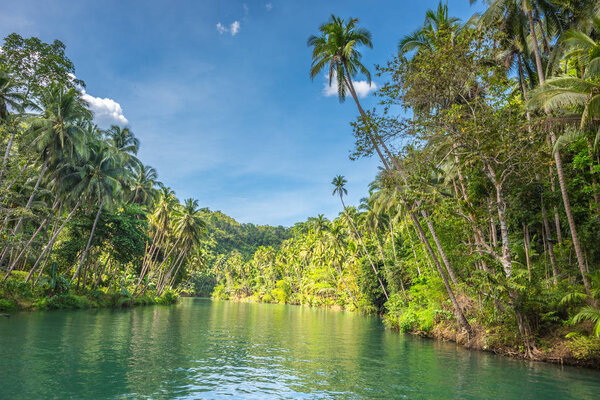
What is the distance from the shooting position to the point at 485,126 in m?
14.3

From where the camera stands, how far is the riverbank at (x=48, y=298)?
2408 centimetres

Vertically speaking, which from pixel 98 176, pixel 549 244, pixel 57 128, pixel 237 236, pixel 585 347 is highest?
pixel 237 236

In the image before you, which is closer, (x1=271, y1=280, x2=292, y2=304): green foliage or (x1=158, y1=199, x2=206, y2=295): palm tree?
(x1=158, y1=199, x2=206, y2=295): palm tree

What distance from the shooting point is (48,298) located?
1057 inches

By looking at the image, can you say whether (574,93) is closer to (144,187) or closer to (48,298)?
(48,298)

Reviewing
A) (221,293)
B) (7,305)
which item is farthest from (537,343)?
(221,293)

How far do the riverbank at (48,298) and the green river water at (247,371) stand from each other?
9.31m

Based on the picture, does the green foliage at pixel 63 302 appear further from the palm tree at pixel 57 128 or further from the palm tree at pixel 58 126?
the palm tree at pixel 58 126

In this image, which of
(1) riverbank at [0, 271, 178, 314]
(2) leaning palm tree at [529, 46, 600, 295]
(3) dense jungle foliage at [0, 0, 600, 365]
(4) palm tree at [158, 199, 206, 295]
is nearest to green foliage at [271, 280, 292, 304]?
(4) palm tree at [158, 199, 206, 295]

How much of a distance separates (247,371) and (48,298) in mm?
24054

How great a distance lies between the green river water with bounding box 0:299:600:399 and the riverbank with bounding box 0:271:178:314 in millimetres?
9312

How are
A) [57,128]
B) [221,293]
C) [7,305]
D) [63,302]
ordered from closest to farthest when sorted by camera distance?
[7,305] → [57,128] → [63,302] → [221,293]

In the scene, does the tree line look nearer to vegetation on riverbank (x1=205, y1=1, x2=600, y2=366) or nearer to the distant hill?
vegetation on riverbank (x1=205, y1=1, x2=600, y2=366)

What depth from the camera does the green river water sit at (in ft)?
27.0
